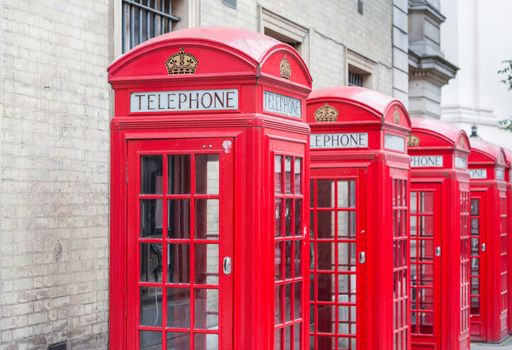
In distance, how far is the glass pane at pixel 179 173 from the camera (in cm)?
660

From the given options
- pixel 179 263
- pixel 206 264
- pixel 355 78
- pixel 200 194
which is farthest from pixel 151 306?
pixel 355 78

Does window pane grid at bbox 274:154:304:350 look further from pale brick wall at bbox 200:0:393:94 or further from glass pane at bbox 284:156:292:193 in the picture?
pale brick wall at bbox 200:0:393:94

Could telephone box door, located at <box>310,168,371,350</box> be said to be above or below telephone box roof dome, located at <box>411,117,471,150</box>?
below

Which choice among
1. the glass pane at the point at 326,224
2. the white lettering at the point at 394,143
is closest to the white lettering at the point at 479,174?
the white lettering at the point at 394,143

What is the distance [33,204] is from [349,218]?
103 inches

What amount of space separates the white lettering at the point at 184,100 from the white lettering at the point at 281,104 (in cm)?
22

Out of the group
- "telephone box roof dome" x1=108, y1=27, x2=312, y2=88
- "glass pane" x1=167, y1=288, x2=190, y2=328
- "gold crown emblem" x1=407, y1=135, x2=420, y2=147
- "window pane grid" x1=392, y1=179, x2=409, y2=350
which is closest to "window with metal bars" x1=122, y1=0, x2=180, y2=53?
"gold crown emblem" x1=407, y1=135, x2=420, y2=147

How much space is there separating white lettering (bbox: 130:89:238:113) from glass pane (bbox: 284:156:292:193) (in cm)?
56

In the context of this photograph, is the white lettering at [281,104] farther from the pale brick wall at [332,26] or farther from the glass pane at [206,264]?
the pale brick wall at [332,26]

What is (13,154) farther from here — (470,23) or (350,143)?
(470,23)

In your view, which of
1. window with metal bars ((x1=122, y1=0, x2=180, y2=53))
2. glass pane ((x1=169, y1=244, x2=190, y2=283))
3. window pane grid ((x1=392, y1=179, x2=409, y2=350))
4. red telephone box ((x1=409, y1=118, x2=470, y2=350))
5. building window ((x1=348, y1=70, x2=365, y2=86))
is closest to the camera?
glass pane ((x1=169, y1=244, x2=190, y2=283))

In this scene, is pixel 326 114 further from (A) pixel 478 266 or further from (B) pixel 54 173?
(A) pixel 478 266

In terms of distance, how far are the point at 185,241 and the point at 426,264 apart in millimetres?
5420

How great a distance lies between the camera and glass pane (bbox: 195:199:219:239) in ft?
21.7
